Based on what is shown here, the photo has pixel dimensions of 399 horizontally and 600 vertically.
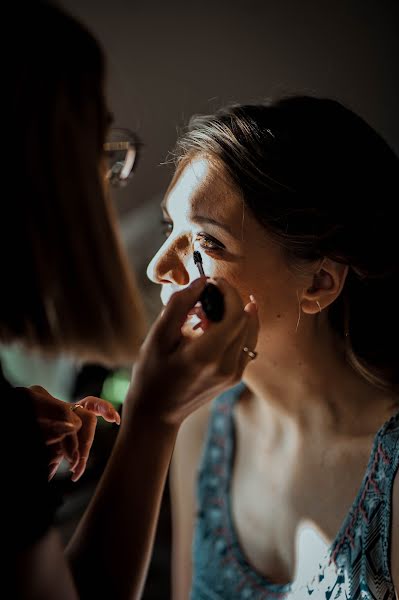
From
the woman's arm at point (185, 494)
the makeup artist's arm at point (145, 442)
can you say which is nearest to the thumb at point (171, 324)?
the makeup artist's arm at point (145, 442)

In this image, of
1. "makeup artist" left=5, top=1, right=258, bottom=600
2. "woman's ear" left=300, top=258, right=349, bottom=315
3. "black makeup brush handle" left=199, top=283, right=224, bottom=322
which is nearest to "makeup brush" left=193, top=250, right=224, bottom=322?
"black makeup brush handle" left=199, top=283, right=224, bottom=322

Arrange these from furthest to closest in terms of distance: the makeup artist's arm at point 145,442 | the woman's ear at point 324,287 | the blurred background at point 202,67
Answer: the blurred background at point 202,67 < the woman's ear at point 324,287 < the makeup artist's arm at point 145,442

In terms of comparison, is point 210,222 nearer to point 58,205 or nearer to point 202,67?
point 58,205

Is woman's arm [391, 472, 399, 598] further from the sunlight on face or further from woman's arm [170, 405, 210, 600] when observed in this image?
woman's arm [170, 405, 210, 600]

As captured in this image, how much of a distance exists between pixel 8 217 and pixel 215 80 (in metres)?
1.05

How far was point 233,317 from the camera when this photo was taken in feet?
2.27

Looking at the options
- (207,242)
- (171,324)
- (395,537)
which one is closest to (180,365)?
(171,324)

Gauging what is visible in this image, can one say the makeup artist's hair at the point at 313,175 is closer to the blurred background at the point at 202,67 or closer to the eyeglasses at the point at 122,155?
the eyeglasses at the point at 122,155

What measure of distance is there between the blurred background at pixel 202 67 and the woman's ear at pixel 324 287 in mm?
483

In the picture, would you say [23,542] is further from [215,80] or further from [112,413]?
[215,80]

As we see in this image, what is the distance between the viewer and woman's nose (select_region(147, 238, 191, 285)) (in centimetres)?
90

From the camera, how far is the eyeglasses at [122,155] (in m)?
0.81

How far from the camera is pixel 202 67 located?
1.48m

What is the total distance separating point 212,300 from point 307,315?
309 mm
